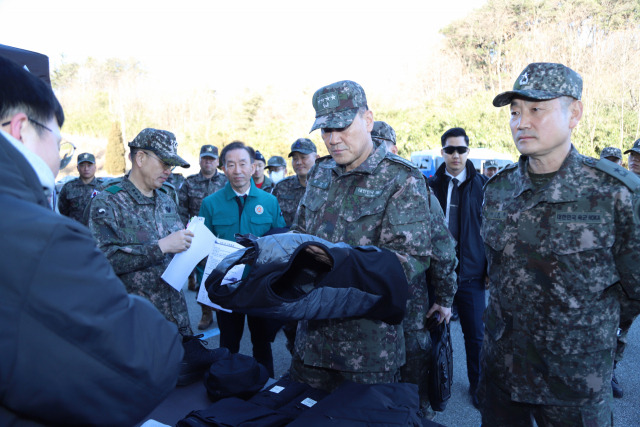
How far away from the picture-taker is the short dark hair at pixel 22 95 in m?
0.96

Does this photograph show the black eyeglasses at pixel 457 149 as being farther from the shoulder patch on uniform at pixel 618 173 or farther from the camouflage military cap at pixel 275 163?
the camouflage military cap at pixel 275 163

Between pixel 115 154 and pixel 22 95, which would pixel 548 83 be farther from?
pixel 115 154

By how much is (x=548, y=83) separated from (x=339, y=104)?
3.24 feet

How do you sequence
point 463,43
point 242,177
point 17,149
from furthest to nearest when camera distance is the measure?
point 463,43
point 242,177
point 17,149

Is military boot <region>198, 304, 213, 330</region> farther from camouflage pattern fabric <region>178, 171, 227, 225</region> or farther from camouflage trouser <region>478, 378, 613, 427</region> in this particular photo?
camouflage trouser <region>478, 378, 613, 427</region>

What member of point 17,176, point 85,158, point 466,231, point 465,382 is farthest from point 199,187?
point 17,176

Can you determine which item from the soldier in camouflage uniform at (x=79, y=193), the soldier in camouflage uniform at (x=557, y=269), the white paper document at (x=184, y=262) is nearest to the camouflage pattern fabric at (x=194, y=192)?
the soldier in camouflage uniform at (x=79, y=193)

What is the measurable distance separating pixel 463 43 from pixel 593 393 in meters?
28.2

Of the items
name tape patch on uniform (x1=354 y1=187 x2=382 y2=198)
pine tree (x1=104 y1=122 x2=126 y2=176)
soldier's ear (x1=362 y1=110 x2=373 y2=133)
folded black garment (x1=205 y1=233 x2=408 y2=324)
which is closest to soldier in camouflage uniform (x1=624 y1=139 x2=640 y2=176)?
soldier's ear (x1=362 y1=110 x2=373 y2=133)

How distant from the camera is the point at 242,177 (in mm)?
3682

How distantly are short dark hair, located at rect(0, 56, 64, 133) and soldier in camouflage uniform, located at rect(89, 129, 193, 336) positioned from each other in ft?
5.25

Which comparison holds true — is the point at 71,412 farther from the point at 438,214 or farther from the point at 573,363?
the point at 438,214

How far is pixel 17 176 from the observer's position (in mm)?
830

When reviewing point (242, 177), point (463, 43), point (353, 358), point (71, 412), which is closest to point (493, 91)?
point (463, 43)
